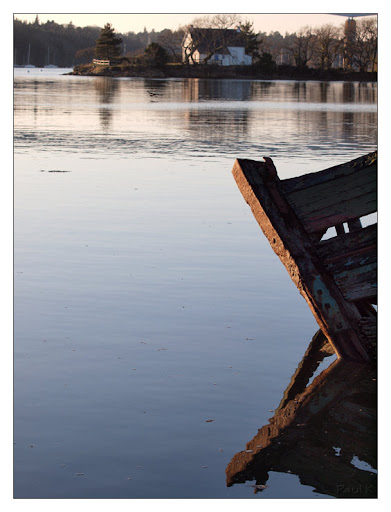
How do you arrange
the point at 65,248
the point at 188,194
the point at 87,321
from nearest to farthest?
1. the point at 87,321
2. the point at 65,248
3. the point at 188,194

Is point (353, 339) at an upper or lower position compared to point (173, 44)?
lower

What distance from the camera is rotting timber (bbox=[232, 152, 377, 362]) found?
659 centimetres

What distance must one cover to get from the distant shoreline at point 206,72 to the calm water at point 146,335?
1546 mm

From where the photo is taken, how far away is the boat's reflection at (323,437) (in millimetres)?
5254

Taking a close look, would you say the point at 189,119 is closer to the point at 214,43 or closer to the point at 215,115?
the point at 215,115

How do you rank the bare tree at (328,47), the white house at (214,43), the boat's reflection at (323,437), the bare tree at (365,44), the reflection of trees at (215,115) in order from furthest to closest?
the reflection of trees at (215,115)
the bare tree at (328,47)
the white house at (214,43)
the bare tree at (365,44)
the boat's reflection at (323,437)

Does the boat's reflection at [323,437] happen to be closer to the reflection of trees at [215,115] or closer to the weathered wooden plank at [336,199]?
the weathered wooden plank at [336,199]

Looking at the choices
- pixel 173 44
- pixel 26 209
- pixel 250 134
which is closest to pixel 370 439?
pixel 173 44

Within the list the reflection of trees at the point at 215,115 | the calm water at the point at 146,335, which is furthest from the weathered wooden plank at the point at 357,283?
the reflection of trees at the point at 215,115

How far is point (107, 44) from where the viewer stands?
35.0 feet

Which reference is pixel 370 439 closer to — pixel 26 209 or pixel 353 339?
pixel 353 339

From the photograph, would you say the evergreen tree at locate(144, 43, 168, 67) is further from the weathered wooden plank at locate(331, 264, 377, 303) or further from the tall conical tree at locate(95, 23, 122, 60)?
the weathered wooden plank at locate(331, 264, 377, 303)

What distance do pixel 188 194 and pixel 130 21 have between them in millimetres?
7591
